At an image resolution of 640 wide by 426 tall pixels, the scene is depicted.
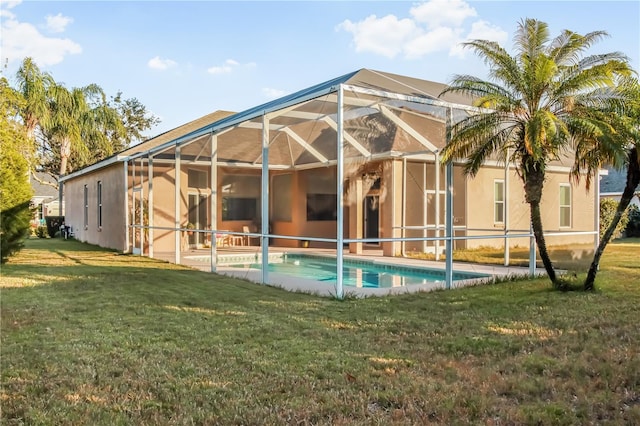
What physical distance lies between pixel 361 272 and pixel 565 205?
5.67m

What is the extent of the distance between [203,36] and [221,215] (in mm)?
8091

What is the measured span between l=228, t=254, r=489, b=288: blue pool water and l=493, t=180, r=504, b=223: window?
4.93 m

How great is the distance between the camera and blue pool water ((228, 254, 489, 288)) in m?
10.8

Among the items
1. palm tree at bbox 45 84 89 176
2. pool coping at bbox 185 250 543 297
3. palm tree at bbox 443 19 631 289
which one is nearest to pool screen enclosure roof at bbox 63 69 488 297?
pool coping at bbox 185 250 543 297

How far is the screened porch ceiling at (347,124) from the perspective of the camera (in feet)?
27.2

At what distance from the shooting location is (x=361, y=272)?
1270cm

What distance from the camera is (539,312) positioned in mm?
6488

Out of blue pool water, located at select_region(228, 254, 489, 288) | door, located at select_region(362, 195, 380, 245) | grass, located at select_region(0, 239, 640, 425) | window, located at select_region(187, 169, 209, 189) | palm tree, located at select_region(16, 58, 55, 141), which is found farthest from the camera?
palm tree, located at select_region(16, 58, 55, 141)

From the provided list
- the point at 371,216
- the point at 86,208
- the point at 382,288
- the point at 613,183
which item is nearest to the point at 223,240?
the point at 371,216

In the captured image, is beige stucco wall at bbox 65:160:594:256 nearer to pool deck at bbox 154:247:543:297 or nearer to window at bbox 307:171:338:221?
window at bbox 307:171:338:221

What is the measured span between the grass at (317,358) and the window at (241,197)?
38.7 feet

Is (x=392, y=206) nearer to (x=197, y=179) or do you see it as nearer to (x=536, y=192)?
(x=536, y=192)

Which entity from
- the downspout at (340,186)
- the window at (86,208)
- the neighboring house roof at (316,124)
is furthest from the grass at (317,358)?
the window at (86,208)

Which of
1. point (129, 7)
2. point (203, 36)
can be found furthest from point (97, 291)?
point (203, 36)
